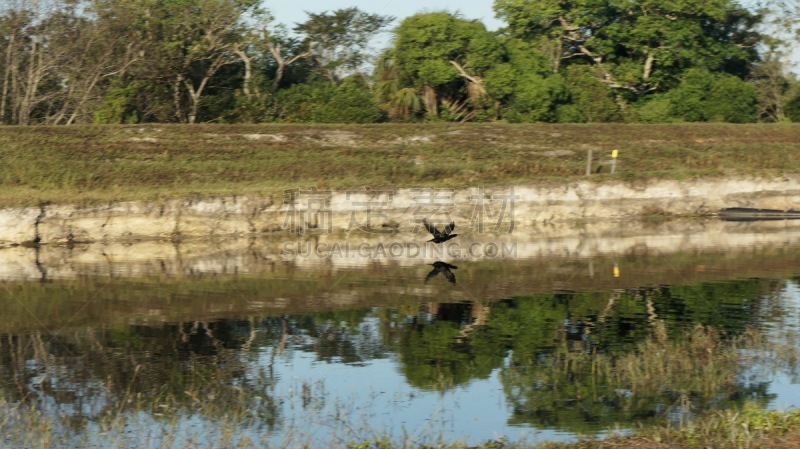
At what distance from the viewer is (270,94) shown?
4981 cm

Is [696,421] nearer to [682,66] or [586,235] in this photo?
[586,235]

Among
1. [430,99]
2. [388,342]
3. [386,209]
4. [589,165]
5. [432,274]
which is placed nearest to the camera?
[388,342]

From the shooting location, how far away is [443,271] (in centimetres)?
2341

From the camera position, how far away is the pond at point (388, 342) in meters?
11.2

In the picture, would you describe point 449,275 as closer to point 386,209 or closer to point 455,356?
point 455,356

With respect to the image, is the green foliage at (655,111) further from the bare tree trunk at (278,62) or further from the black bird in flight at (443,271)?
the black bird in flight at (443,271)

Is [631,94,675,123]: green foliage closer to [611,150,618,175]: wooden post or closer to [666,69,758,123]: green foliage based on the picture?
[666,69,758,123]: green foliage

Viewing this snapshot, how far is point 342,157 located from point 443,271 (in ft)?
47.6

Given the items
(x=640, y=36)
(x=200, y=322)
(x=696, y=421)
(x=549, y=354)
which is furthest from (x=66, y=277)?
(x=640, y=36)

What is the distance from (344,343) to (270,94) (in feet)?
116

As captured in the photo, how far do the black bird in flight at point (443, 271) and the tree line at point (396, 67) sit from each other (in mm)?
22296

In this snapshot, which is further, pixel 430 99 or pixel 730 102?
pixel 730 102

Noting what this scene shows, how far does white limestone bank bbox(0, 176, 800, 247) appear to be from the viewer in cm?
3019

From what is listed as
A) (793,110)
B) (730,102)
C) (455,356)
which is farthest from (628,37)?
(455,356)
